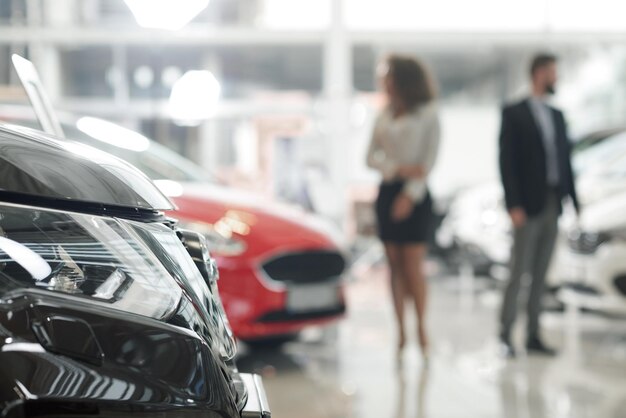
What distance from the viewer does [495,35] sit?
10.5 meters

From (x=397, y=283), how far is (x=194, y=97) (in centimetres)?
691

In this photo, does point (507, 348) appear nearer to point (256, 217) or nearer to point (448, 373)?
point (448, 373)

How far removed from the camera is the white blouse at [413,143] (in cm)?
410

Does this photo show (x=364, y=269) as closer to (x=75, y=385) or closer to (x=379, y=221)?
(x=379, y=221)

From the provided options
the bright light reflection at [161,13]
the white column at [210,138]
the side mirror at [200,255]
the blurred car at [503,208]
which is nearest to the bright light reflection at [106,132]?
the side mirror at [200,255]

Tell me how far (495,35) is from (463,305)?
17.2 feet

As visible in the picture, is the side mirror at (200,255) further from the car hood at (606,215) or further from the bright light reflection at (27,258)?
the car hood at (606,215)

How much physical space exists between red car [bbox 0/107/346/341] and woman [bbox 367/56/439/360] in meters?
0.37

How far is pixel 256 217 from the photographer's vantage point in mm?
4090

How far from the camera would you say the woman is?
4094mm

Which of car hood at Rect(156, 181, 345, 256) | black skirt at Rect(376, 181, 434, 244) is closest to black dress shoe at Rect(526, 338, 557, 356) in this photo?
black skirt at Rect(376, 181, 434, 244)

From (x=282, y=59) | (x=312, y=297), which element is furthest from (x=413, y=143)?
(x=282, y=59)

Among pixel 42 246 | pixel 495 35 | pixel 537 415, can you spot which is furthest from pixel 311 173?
pixel 42 246

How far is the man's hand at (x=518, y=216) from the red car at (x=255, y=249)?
3.20ft
